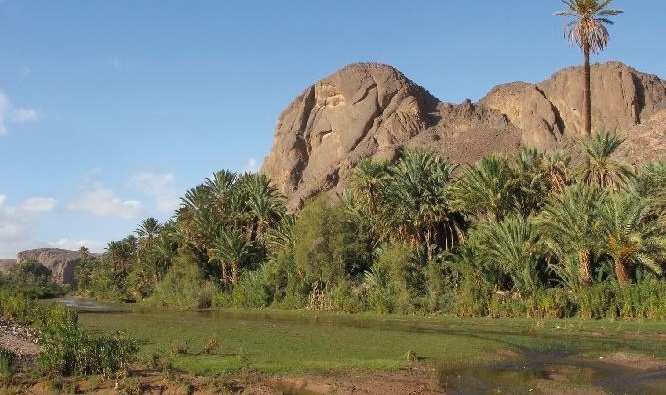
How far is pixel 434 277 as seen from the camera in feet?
134

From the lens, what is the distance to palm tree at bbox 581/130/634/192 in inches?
1575

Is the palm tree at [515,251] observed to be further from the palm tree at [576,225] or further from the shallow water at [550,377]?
the shallow water at [550,377]

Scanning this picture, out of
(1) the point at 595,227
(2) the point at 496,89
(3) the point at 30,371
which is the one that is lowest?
(3) the point at 30,371

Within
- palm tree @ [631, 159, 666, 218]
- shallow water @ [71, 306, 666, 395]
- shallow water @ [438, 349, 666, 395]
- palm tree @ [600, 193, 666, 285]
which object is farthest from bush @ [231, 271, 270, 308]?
shallow water @ [438, 349, 666, 395]

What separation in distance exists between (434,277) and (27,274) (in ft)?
462

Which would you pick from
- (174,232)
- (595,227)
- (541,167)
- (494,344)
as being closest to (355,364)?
(494,344)

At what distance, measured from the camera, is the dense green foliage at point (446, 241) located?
109 feet

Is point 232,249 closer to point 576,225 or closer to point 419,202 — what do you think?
point 419,202

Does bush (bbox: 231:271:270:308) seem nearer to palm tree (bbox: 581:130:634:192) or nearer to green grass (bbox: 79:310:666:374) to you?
A: green grass (bbox: 79:310:666:374)

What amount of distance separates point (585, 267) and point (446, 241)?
1322 cm

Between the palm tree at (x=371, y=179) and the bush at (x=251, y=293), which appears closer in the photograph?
the palm tree at (x=371, y=179)

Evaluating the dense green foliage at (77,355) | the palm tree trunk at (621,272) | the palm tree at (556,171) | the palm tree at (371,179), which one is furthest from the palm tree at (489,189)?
the dense green foliage at (77,355)

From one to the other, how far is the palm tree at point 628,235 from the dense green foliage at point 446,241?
7cm

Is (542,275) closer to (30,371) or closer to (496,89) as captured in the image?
(30,371)
